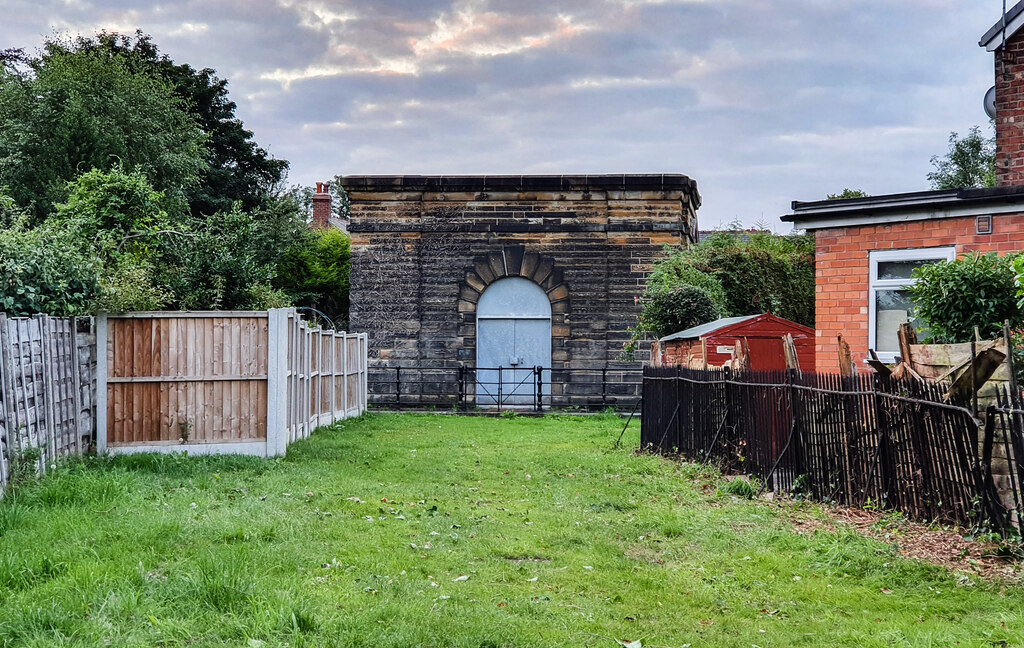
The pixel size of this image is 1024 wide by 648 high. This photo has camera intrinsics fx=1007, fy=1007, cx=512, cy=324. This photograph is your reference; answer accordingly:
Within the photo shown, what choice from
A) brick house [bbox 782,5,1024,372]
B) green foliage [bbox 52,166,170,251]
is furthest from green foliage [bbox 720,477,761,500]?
green foliage [bbox 52,166,170,251]

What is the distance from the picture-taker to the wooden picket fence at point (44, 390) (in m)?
8.66

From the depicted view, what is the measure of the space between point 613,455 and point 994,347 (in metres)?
7.45

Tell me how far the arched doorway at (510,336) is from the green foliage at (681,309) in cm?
592

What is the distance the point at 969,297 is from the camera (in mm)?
10109

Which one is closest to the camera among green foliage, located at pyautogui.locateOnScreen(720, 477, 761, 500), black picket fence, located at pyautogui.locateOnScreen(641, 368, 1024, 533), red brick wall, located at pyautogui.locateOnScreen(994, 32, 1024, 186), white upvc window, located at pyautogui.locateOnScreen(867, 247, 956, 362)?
black picket fence, located at pyautogui.locateOnScreen(641, 368, 1024, 533)

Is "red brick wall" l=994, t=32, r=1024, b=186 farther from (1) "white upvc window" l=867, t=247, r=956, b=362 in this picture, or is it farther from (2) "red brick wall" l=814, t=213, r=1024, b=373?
(1) "white upvc window" l=867, t=247, r=956, b=362

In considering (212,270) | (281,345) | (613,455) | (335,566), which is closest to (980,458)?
(335,566)

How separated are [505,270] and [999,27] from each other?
1430 cm

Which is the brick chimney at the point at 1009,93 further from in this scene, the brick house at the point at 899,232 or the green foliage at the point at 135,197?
the green foliage at the point at 135,197

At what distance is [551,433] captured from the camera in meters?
18.2

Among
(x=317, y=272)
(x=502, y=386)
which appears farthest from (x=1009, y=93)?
(x=317, y=272)

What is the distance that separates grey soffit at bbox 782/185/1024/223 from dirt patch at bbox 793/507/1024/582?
16.7 feet

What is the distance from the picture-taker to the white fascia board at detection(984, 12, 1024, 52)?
45.2ft

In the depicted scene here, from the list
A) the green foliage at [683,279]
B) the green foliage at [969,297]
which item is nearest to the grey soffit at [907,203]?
the green foliage at [969,297]
